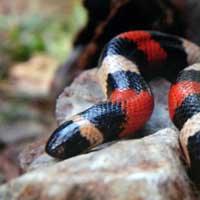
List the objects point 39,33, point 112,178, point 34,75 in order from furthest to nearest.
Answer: point 39,33 < point 34,75 < point 112,178

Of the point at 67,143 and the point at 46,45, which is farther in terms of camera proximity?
the point at 46,45

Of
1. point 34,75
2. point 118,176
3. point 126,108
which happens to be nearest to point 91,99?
point 126,108

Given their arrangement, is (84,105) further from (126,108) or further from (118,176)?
(118,176)

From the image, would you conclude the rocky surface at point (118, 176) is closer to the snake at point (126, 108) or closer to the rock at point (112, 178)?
the rock at point (112, 178)

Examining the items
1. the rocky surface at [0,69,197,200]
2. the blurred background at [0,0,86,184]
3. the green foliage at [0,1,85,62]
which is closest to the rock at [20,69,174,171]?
the rocky surface at [0,69,197,200]

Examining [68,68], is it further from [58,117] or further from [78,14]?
[78,14]

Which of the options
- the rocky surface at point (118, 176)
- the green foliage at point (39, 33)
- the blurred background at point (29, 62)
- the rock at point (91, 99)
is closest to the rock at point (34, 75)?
the blurred background at point (29, 62)

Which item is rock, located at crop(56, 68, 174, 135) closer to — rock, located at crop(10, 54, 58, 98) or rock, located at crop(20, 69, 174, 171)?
rock, located at crop(20, 69, 174, 171)
